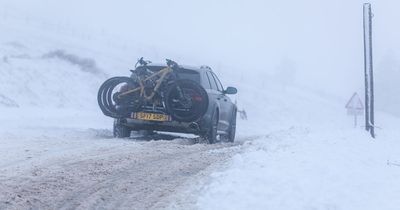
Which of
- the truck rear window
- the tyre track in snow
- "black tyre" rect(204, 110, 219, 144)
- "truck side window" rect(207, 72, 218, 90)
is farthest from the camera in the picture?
"truck side window" rect(207, 72, 218, 90)

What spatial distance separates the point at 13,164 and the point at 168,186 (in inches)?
92.7

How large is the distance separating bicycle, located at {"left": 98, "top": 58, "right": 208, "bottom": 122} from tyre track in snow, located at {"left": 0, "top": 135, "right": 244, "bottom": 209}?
2.58 meters

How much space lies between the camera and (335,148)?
35.1 ft

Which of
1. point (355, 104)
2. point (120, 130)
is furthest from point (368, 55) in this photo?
point (120, 130)

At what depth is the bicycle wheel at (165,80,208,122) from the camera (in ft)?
42.3

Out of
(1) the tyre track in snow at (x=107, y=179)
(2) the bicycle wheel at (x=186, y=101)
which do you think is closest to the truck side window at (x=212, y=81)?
(2) the bicycle wheel at (x=186, y=101)

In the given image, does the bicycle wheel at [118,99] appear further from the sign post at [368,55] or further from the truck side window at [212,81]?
the sign post at [368,55]

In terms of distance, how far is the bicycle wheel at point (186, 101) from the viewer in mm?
12883

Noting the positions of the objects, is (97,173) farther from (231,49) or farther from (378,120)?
(231,49)

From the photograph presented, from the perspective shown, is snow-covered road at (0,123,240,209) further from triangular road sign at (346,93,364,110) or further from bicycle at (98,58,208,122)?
triangular road sign at (346,93,364,110)

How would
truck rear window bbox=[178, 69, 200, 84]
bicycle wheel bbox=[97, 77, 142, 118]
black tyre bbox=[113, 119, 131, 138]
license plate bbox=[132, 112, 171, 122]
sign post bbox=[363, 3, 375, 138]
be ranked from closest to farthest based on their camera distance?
license plate bbox=[132, 112, 171, 122], bicycle wheel bbox=[97, 77, 142, 118], black tyre bbox=[113, 119, 131, 138], truck rear window bbox=[178, 69, 200, 84], sign post bbox=[363, 3, 375, 138]

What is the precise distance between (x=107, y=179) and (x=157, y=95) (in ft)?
17.8

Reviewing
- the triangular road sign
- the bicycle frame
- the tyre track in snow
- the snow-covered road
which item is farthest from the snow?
the triangular road sign

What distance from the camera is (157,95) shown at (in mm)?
13133
